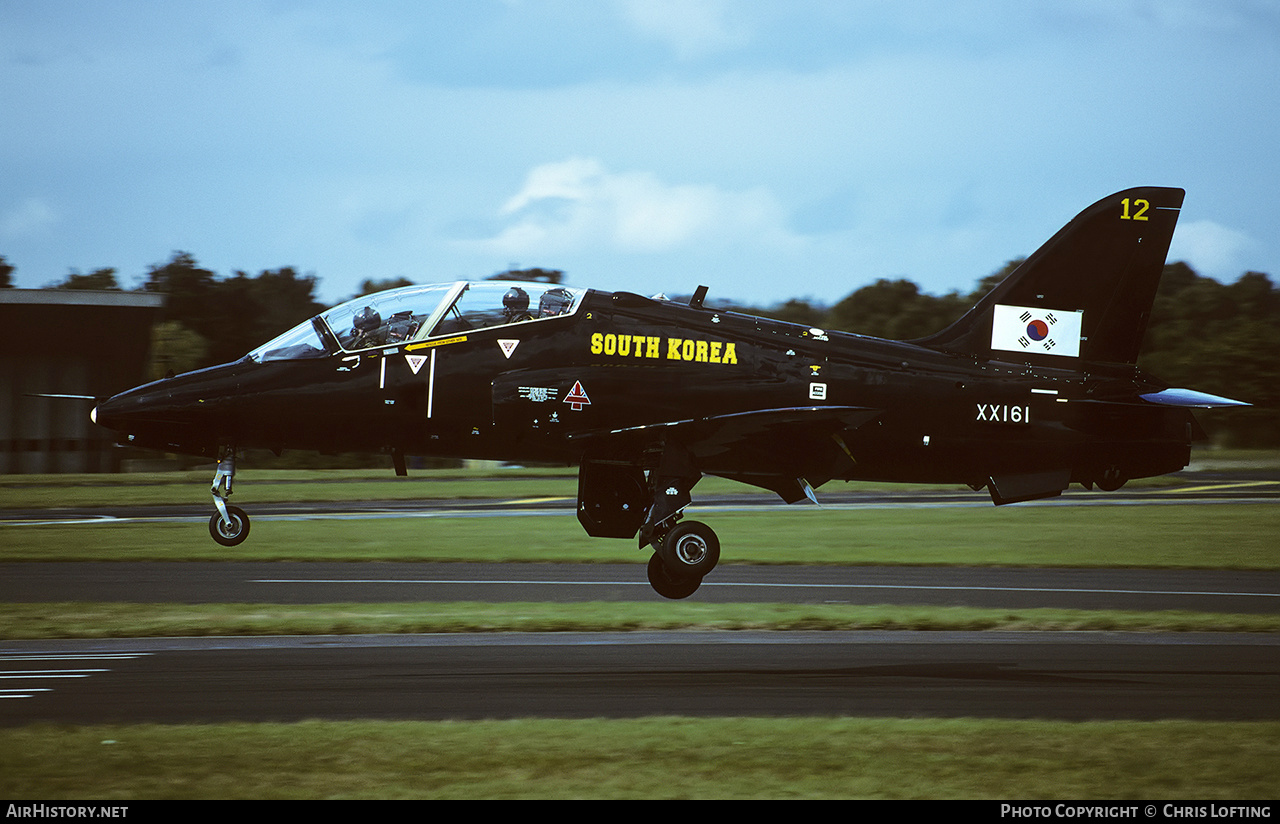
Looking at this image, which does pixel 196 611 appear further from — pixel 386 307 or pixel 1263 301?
pixel 1263 301

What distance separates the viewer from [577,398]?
16.0 metres

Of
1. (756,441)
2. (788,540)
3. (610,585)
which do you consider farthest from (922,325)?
(756,441)

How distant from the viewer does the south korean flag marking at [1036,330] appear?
696 inches

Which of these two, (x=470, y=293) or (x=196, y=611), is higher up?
(x=470, y=293)

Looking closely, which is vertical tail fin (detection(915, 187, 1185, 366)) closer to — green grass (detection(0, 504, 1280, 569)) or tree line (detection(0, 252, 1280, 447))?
green grass (detection(0, 504, 1280, 569))

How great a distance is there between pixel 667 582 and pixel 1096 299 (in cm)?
757

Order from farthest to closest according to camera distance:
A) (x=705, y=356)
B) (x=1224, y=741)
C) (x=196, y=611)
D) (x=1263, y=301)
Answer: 1. (x=1263, y=301)
2. (x=196, y=611)
3. (x=705, y=356)
4. (x=1224, y=741)

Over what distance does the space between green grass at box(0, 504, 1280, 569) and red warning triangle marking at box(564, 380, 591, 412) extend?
1670 centimetres

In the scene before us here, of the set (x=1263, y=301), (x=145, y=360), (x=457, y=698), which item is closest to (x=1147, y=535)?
(x=457, y=698)

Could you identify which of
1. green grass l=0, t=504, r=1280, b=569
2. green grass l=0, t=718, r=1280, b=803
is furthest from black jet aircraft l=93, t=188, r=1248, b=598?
green grass l=0, t=504, r=1280, b=569

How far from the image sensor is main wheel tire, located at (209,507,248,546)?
15586 millimetres

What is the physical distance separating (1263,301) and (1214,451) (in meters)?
24.6

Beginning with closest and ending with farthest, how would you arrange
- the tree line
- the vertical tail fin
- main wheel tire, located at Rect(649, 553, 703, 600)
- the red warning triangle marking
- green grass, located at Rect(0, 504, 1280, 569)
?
main wheel tire, located at Rect(649, 553, 703, 600) < the red warning triangle marking < the vertical tail fin < green grass, located at Rect(0, 504, 1280, 569) < the tree line
